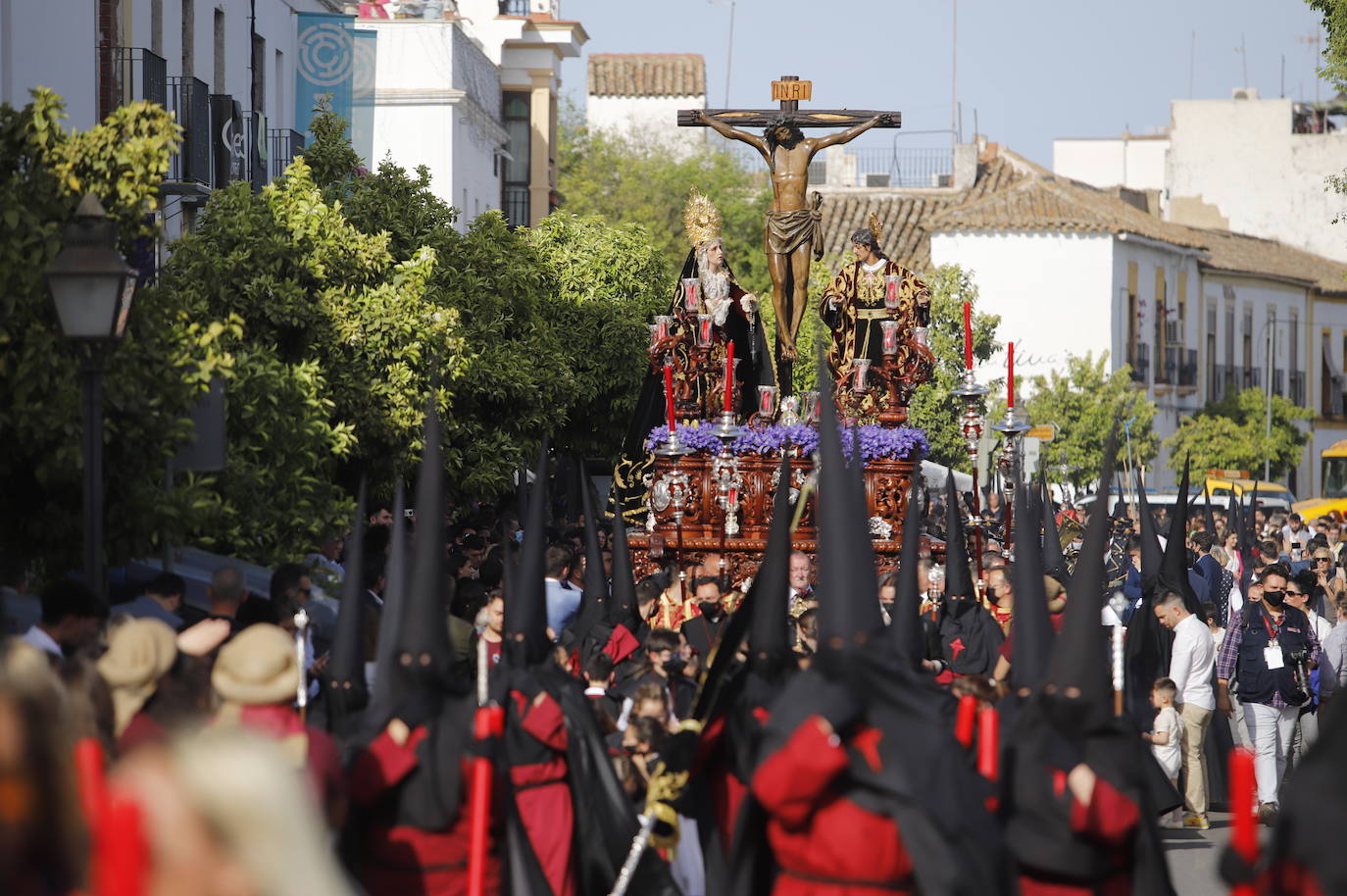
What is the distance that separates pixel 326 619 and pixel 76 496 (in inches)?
58.9

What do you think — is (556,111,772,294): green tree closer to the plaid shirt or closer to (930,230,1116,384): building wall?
(930,230,1116,384): building wall

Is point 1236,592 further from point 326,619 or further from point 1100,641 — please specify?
point 1100,641

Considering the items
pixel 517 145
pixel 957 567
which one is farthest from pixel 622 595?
pixel 517 145

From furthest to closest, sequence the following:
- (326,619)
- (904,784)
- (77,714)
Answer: (326,619) < (904,784) < (77,714)

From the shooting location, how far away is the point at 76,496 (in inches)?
456

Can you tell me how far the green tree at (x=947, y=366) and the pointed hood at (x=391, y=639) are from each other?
26557 mm

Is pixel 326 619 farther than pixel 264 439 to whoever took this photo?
No

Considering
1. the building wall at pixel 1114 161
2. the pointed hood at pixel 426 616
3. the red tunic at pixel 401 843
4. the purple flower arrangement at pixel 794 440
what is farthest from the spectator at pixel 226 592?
the building wall at pixel 1114 161

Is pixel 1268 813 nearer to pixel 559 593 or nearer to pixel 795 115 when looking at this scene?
pixel 559 593

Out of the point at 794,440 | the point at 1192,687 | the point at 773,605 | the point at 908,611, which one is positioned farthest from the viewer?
the point at 794,440

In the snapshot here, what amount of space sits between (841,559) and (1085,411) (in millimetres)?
40123

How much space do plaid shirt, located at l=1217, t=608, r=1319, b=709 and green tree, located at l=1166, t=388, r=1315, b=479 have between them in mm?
37619

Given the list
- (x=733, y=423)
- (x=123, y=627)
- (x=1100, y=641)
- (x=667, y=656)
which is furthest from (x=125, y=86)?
(x=1100, y=641)

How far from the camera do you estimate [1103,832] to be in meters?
6.48
